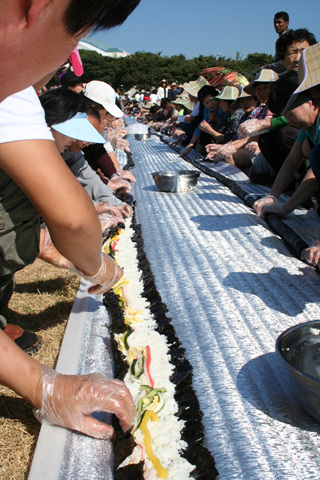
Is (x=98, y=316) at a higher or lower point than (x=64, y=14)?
lower

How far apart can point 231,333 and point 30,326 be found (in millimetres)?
917

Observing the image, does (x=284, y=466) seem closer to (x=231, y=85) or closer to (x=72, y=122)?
(x=72, y=122)

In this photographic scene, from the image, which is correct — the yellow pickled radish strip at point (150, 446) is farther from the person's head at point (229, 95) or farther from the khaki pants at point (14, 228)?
the person's head at point (229, 95)

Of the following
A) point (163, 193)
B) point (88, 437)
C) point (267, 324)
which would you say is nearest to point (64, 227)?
point (88, 437)

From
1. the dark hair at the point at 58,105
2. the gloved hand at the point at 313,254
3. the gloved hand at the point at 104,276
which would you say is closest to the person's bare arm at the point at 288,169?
the gloved hand at the point at 313,254

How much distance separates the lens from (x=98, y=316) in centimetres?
159

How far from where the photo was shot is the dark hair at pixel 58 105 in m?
1.69

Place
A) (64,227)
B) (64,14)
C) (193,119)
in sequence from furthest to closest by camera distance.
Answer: (193,119) → (64,227) → (64,14)

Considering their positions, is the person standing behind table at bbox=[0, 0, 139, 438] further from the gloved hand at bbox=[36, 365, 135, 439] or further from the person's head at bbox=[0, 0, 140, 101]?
the person's head at bbox=[0, 0, 140, 101]

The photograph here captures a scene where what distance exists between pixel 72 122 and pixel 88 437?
1.23m

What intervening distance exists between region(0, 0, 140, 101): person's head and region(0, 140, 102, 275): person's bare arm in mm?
479

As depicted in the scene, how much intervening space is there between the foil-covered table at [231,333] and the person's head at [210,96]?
10.0 feet

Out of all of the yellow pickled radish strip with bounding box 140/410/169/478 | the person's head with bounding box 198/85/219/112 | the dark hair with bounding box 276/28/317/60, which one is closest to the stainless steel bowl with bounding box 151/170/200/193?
the dark hair with bounding box 276/28/317/60

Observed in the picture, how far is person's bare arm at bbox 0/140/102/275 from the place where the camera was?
3.08 feet
